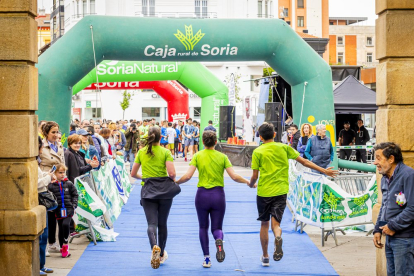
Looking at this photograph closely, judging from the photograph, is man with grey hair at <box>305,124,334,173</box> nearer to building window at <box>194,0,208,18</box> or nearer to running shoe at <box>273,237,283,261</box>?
running shoe at <box>273,237,283,261</box>

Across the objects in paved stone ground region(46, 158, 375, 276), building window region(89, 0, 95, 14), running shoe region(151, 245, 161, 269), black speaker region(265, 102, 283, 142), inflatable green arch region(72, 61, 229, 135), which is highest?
building window region(89, 0, 95, 14)

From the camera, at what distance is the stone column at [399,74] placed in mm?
6848

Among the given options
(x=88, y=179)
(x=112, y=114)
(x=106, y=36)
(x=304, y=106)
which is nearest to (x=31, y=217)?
(x=88, y=179)

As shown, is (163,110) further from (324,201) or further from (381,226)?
(381,226)

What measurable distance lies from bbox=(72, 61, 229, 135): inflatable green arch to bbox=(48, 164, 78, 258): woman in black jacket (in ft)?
48.0

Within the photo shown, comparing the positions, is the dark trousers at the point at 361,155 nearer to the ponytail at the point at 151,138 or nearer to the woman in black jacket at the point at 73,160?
the woman in black jacket at the point at 73,160

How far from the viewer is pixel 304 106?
15.6 metres

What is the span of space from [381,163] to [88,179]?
5.67 m

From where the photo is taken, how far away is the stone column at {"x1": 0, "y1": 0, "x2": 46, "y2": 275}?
664cm

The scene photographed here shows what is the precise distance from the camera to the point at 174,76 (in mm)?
25703

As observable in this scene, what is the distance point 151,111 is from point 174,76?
3396 centimetres

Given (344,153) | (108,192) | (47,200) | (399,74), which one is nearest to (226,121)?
(344,153)

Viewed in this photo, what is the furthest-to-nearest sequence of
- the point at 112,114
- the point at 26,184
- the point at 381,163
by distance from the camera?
1. the point at 112,114
2. the point at 26,184
3. the point at 381,163

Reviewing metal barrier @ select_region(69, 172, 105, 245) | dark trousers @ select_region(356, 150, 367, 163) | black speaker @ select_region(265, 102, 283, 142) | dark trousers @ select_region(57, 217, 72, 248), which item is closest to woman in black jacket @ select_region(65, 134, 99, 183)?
metal barrier @ select_region(69, 172, 105, 245)
